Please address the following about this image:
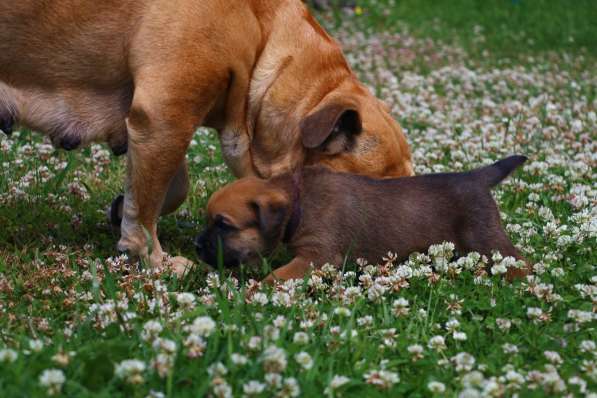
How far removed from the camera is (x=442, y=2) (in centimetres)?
1533

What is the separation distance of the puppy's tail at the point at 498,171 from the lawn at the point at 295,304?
0.39 metres

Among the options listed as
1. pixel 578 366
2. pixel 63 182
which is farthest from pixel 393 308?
pixel 63 182

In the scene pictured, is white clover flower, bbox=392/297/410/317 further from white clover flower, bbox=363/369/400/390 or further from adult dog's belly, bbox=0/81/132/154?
adult dog's belly, bbox=0/81/132/154

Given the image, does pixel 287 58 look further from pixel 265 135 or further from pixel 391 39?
pixel 391 39

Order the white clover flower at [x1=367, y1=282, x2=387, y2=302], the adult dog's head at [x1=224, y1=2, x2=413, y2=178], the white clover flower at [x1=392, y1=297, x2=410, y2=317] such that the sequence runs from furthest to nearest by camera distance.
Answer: the adult dog's head at [x1=224, y1=2, x2=413, y2=178] → the white clover flower at [x1=367, y1=282, x2=387, y2=302] → the white clover flower at [x1=392, y1=297, x2=410, y2=317]

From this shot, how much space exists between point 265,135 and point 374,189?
26.7 inches

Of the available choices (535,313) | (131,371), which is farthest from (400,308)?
(131,371)

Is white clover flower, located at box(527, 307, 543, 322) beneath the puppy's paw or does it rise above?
above

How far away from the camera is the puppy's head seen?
4.41m

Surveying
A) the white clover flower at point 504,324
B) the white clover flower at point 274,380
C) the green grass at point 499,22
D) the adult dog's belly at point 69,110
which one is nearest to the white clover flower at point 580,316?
the white clover flower at point 504,324

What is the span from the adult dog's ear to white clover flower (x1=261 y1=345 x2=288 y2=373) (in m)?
1.68

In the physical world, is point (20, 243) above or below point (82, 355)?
below

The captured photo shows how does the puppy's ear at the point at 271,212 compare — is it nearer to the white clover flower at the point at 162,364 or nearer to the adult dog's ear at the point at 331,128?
the adult dog's ear at the point at 331,128

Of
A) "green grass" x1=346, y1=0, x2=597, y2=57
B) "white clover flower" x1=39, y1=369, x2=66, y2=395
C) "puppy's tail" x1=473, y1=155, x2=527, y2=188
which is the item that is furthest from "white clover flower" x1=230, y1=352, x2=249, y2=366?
"green grass" x1=346, y1=0, x2=597, y2=57
